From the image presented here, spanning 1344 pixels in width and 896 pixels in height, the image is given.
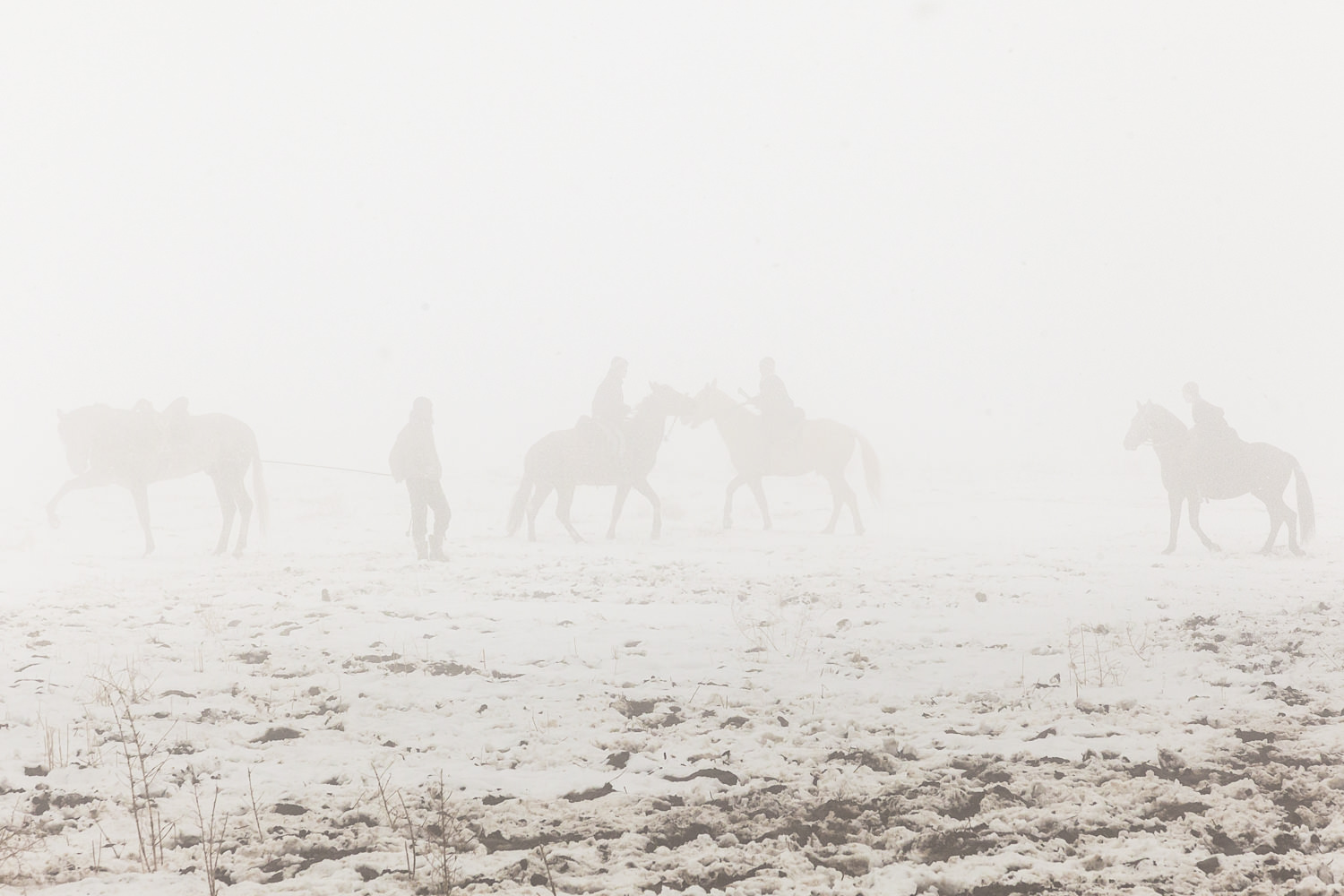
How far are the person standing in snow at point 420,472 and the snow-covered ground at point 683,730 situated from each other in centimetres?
185

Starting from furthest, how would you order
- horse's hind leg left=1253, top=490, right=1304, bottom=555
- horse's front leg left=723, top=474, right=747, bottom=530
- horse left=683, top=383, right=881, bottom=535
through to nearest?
horse left=683, top=383, right=881, bottom=535, horse's front leg left=723, top=474, right=747, bottom=530, horse's hind leg left=1253, top=490, right=1304, bottom=555

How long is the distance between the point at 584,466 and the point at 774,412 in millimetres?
3867

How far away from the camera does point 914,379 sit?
71.3 meters

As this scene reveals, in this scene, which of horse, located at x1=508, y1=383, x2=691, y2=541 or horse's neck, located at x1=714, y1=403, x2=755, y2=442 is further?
horse's neck, located at x1=714, y1=403, x2=755, y2=442

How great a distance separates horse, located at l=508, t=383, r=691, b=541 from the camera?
14.9 m

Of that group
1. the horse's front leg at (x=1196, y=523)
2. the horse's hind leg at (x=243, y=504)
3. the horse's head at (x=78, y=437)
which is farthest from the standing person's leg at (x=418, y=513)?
the horse's front leg at (x=1196, y=523)

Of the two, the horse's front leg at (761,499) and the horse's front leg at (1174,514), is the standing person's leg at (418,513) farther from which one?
the horse's front leg at (1174,514)

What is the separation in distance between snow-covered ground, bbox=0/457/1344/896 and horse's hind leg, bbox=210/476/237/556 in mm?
2964

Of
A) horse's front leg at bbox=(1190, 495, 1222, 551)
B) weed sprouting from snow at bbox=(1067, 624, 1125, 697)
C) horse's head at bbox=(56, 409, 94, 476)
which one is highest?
horse's head at bbox=(56, 409, 94, 476)

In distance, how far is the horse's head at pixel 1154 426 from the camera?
43.3 ft

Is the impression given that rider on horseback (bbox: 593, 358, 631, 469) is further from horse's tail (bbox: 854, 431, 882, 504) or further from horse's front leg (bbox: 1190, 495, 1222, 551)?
horse's front leg (bbox: 1190, 495, 1222, 551)

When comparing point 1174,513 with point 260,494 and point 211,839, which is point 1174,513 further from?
point 260,494

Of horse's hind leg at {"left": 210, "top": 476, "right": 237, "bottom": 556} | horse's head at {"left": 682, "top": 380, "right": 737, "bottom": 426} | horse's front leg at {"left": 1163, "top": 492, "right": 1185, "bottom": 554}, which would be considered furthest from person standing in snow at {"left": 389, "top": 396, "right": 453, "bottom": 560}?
horse's front leg at {"left": 1163, "top": 492, "right": 1185, "bottom": 554}

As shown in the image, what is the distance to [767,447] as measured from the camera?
54.0 ft
